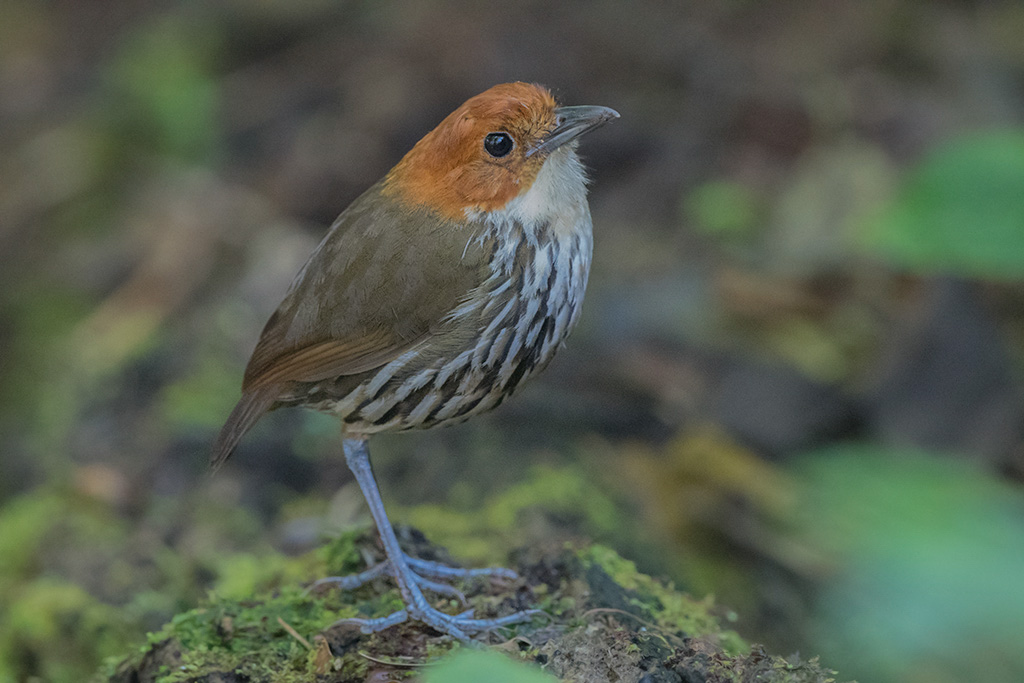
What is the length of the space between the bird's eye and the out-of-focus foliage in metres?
1.63

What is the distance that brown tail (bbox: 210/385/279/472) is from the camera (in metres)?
3.28

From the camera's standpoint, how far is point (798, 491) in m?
4.45

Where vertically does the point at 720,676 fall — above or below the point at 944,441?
below

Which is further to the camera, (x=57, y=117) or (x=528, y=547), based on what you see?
(x=57, y=117)

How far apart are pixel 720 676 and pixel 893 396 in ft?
9.31

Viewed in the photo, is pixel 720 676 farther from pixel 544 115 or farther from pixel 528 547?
pixel 544 115

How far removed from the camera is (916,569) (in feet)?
9.39

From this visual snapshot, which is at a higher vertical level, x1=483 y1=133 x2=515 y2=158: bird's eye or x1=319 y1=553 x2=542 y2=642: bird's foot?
x1=483 y1=133 x2=515 y2=158: bird's eye

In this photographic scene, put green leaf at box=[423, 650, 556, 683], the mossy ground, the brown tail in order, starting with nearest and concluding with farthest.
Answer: green leaf at box=[423, 650, 556, 683], the mossy ground, the brown tail

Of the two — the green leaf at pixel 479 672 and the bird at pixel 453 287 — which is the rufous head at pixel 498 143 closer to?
the bird at pixel 453 287

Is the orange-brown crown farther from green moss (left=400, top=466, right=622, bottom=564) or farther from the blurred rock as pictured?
the blurred rock

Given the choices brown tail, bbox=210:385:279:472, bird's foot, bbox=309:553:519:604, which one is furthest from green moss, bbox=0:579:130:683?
bird's foot, bbox=309:553:519:604

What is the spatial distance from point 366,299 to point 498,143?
0.62 meters

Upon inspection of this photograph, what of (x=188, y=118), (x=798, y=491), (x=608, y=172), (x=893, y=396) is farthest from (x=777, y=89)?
(x=188, y=118)
